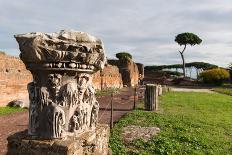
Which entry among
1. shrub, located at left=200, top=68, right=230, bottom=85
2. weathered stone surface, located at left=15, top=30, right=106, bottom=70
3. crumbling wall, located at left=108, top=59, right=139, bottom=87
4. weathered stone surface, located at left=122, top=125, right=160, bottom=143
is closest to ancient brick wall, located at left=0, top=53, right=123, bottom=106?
weathered stone surface, located at left=122, top=125, right=160, bottom=143

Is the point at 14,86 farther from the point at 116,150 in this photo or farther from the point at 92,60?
the point at 92,60

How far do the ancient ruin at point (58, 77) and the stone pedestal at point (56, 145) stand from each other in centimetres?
8

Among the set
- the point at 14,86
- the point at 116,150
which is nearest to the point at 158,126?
the point at 116,150

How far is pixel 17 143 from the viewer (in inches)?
136

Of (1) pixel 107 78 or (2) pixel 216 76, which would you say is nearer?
(1) pixel 107 78

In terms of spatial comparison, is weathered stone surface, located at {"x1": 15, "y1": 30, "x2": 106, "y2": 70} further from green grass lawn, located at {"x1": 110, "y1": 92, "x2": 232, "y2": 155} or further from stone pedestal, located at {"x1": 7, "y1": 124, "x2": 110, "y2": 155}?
Result: green grass lawn, located at {"x1": 110, "y1": 92, "x2": 232, "y2": 155}

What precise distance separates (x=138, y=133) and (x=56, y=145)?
528cm

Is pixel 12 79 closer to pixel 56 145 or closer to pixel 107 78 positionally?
pixel 56 145

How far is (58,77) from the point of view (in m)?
3.40

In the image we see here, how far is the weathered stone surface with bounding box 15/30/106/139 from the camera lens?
3.32 metres

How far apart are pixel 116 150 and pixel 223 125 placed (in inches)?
189

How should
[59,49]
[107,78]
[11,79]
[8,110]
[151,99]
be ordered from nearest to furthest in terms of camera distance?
[59,49], [8,110], [151,99], [11,79], [107,78]

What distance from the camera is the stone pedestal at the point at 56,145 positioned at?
10.5ft

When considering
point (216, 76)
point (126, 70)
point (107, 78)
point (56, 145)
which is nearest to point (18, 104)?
point (56, 145)
